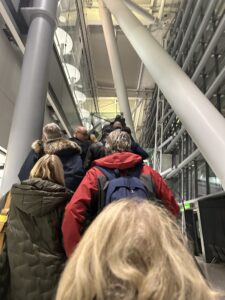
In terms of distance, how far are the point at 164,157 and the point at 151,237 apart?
1403 cm

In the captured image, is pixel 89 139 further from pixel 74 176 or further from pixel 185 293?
pixel 185 293

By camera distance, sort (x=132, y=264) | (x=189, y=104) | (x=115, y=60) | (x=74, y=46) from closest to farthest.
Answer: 1. (x=132, y=264)
2. (x=189, y=104)
3. (x=74, y=46)
4. (x=115, y=60)

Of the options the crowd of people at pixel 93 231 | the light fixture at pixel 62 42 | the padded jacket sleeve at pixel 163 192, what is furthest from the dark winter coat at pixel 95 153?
the light fixture at pixel 62 42

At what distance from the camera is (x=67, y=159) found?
3.42 metres

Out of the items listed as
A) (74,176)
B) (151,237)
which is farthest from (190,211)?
(151,237)

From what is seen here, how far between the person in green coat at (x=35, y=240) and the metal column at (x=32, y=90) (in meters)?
2.01

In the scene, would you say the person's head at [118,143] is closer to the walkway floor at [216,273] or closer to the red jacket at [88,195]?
the red jacket at [88,195]

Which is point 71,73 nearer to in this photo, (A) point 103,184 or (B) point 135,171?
(B) point 135,171

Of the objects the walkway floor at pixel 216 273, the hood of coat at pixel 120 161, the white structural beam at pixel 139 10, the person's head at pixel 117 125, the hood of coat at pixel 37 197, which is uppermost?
the white structural beam at pixel 139 10

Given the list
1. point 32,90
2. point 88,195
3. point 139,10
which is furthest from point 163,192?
point 139,10

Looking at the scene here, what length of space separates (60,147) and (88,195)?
96cm

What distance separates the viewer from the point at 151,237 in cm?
98

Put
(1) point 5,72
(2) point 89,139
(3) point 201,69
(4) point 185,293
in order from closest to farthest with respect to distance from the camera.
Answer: (4) point 185,293 → (2) point 89,139 → (1) point 5,72 → (3) point 201,69

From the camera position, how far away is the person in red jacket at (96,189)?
2.38 meters
